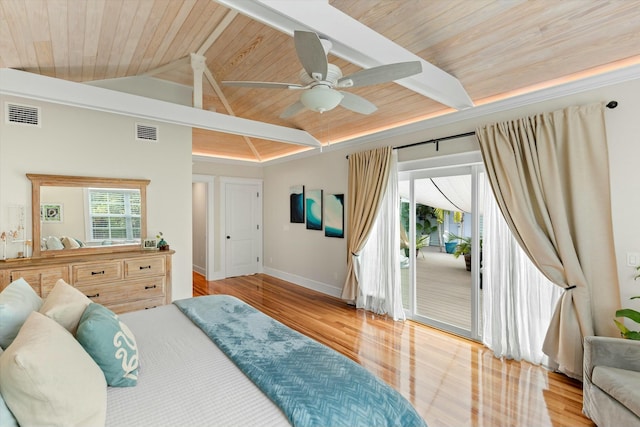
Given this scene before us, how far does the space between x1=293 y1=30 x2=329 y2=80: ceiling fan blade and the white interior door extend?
479 cm

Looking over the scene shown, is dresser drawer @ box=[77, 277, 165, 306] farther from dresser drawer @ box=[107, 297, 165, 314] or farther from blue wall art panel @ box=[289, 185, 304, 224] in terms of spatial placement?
blue wall art panel @ box=[289, 185, 304, 224]

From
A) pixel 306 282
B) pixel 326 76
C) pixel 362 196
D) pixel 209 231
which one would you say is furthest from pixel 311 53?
pixel 209 231

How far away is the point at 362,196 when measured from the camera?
4.36 m

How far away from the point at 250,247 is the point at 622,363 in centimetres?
589

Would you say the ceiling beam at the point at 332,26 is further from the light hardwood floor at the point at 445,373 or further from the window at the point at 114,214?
the window at the point at 114,214

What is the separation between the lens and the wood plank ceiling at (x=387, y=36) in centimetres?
215

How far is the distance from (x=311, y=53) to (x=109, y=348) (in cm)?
183

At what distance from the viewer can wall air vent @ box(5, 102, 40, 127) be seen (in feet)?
10.4

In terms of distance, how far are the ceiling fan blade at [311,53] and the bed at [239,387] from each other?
5.49 feet

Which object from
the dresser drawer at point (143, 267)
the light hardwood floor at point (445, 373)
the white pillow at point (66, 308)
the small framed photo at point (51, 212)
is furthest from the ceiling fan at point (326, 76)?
the small framed photo at point (51, 212)

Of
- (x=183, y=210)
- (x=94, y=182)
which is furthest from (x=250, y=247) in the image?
(x=94, y=182)

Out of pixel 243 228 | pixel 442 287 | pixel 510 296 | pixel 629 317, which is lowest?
pixel 442 287

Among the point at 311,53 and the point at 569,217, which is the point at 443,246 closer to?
the point at 569,217

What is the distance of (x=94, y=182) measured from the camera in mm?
3619
